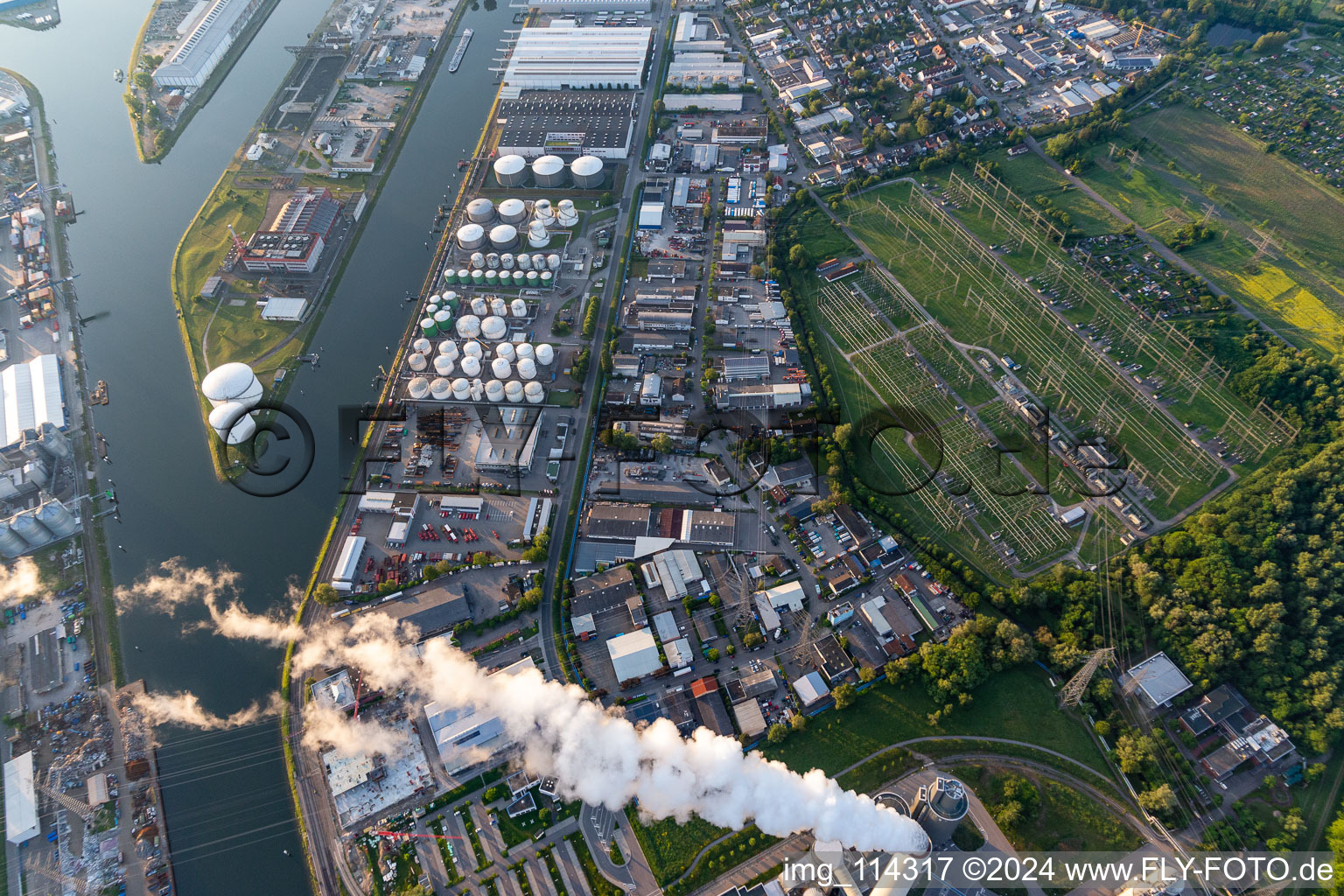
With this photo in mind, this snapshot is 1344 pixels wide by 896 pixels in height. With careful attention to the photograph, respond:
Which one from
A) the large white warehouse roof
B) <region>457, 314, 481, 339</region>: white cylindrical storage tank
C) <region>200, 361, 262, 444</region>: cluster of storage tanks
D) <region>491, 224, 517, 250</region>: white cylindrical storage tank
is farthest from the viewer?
<region>491, 224, 517, 250</region>: white cylindrical storage tank

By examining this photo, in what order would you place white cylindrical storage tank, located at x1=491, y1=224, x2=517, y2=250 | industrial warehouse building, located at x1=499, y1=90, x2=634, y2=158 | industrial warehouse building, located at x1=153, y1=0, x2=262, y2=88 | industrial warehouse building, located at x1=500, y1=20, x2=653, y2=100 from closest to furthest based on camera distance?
white cylindrical storage tank, located at x1=491, y1=224, x2=517, y2=250 → industrial warehouse building, located at x1=499, y1=90, x2=634, y2=158 → industrial warehouse building, located at x1=500, y1=20, x2=653, y2=100 → industrial warehouse building, located at x1=153, y1=0, x2=262, y2=88

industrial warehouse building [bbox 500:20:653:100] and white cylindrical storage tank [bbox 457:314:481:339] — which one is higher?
industrial warehouse building [bbox 500:20:653:100]

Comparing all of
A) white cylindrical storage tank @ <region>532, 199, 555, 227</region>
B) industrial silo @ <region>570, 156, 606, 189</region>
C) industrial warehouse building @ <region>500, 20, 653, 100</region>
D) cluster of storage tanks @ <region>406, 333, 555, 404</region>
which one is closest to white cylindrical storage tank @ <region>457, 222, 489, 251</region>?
white cylindrical storage tank @ <region>532, 199, 555, 227</region>

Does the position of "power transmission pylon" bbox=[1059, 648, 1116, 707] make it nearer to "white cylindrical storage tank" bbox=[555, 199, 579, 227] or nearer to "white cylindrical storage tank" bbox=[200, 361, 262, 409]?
"white cylindrical storage tank" bbox=[555, 199, 579, 227]

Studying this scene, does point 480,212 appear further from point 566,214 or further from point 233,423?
point 233,423

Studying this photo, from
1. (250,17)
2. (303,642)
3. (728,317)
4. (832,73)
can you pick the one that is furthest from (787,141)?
(250,17)

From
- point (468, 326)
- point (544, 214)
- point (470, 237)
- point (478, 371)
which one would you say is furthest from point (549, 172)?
point (478, 371)

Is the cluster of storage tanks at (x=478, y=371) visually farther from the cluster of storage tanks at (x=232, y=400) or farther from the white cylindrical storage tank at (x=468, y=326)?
the cluster of storage tanks at (x=232, y=400)

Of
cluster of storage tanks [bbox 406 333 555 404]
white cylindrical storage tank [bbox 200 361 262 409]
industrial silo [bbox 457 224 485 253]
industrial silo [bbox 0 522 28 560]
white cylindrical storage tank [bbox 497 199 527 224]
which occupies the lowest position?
industrial silo [bbox 0 522 28 560]
